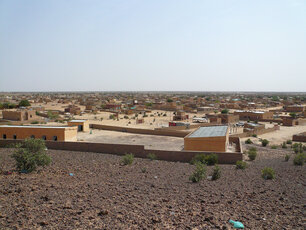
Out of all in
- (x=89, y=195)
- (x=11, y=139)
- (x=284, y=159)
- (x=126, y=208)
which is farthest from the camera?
(x=11, y=139)

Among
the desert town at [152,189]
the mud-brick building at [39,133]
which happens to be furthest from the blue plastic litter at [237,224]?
the mud-brick building at [39,133]

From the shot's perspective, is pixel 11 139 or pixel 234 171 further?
pixel 11 139

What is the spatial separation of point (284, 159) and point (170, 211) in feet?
44.1

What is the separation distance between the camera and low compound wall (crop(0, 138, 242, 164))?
59.3 ft

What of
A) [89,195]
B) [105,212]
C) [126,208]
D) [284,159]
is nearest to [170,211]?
[126,208]

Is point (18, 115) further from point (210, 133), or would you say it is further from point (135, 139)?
point (210, 133)

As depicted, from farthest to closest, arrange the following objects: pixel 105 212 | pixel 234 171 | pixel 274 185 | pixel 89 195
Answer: pixel 234 171, pixel 274 185, pixel 89 195, pixel 105 212

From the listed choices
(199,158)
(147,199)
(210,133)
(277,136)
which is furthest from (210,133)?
(277,136)

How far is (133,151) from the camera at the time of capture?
66.8ft

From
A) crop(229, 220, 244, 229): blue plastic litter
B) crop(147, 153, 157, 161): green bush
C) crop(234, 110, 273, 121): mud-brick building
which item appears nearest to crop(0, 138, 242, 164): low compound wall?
crop(147, 153, 157, 161): green bush

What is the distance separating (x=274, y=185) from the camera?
11.8 metres

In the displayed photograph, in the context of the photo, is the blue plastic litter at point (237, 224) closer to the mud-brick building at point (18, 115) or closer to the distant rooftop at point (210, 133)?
the distant rooftop at point (210, 133)

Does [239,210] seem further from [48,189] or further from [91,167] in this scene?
[91,167]

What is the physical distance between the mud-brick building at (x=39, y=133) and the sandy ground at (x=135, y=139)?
311 centimetres
